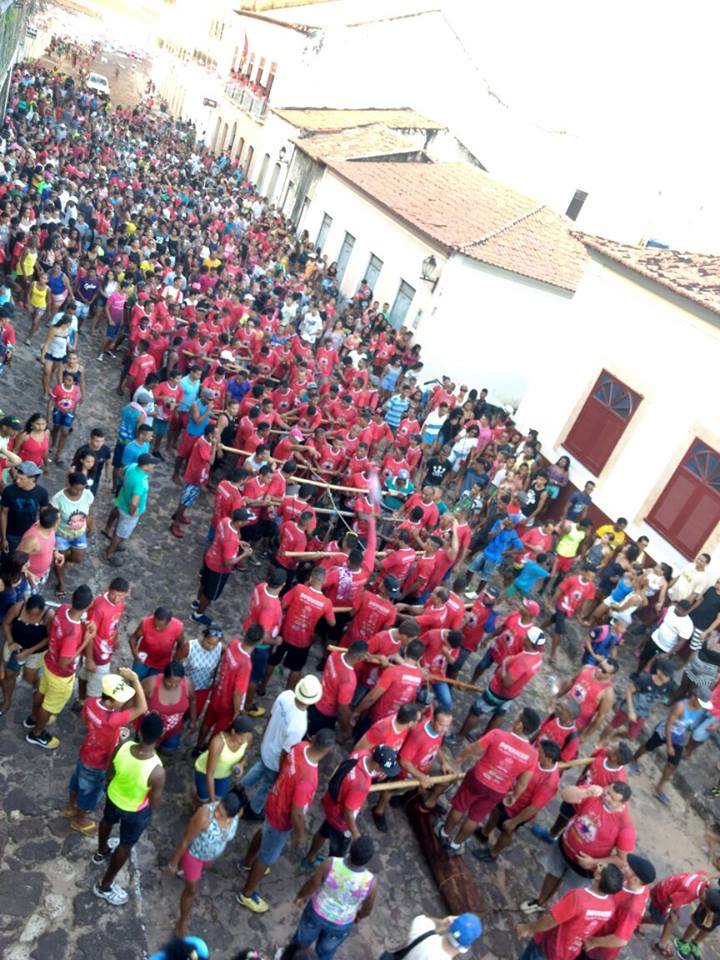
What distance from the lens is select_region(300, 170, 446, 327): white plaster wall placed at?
2153cm

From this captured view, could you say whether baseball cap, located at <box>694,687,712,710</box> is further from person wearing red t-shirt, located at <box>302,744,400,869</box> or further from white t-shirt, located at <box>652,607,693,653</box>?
person wearing red t-shirt, located at <box>302,744,400,869</box>

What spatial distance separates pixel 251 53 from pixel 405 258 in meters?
26.2

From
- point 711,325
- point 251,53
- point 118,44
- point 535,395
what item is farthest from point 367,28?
point 118,44

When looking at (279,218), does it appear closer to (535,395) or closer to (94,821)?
(535,395)

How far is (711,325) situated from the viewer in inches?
504

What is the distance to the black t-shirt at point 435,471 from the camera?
13.7 meters

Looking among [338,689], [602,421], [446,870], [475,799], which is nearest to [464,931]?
[475,799]

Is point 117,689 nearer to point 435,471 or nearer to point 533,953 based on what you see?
point 533,953

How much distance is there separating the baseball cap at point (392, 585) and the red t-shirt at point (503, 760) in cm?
256

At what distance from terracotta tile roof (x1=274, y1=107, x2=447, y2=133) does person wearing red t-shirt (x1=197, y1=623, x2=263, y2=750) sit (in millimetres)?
27254

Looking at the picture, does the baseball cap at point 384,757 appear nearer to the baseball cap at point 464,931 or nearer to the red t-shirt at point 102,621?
the baseball cap at point 464,931

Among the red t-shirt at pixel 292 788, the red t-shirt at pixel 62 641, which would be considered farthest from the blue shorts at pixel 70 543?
the red t-shirt at pixel 292 788

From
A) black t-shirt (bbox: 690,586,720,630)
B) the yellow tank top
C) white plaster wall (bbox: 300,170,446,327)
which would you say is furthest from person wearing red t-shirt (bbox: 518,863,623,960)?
white plaster wall (bbox: 300,170,446,327)

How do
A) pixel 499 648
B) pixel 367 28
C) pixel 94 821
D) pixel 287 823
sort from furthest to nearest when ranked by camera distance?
pixel 367 28
pixel 499 648
pixel 94 821
pixel 287 823
